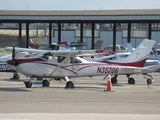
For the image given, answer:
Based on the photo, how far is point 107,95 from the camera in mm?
19828

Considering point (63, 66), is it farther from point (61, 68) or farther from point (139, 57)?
point (139, 57)

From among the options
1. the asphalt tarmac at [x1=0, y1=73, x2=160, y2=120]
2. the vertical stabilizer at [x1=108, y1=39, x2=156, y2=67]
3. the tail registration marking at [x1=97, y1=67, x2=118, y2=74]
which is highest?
the vertical stabilizer at [x1=108, y1=39, x2=156, y2=67]

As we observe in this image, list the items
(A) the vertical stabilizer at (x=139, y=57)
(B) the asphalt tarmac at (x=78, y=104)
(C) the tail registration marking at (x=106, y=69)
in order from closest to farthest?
(B) the asphalt tarmac at (x=78, y=104) < (C) the tail registration marking at (x=106, y=69) < (A) the vertical stabilizer at (x=139, y=57)

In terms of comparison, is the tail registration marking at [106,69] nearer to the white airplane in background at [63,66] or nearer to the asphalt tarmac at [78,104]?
the white airplane in background at [63,66]

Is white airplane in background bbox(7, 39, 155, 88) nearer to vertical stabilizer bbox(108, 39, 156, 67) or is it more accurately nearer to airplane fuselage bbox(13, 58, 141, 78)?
airplane fuselage bbox(13, 58, 141, 78)

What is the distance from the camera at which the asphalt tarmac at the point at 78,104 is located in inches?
556

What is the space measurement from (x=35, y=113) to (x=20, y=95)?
15.5 ft

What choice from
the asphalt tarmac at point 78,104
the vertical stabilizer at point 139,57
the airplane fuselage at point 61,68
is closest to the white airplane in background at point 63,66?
the airplane fuselage at point 61,68

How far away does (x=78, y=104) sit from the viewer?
16734mm

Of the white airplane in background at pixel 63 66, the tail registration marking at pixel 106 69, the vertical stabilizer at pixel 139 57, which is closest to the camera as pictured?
the white airplane in background at pixel 63 66

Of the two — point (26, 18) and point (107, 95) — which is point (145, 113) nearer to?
point (107, 95)

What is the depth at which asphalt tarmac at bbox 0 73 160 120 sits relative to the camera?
14.1 meters

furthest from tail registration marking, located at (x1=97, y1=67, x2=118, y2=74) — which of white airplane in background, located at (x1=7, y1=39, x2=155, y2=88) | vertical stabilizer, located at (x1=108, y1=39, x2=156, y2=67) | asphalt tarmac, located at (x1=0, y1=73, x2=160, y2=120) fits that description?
asphalt tarmac, located at (x1=0, y1=73, x2=160, y2=120)

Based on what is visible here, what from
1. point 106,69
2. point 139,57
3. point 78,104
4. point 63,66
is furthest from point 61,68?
point 78,104
